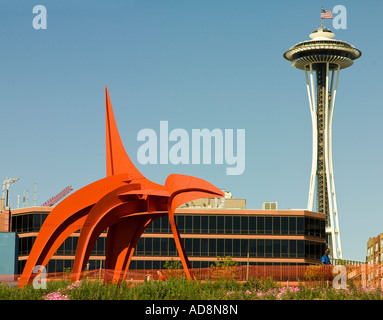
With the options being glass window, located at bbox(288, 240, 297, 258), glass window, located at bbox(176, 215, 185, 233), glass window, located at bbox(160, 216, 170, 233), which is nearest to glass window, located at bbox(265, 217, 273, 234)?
glass window, located at bbox(288, 240, 297, 258)

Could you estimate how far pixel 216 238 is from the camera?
3654 inches

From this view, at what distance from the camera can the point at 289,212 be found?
93.8 m

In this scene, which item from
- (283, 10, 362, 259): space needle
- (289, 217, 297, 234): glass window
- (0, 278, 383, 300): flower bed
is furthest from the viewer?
(283, 10, 362, 259): space needle

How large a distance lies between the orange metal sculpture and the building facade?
50.7 m

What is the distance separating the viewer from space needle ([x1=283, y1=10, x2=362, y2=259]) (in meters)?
135

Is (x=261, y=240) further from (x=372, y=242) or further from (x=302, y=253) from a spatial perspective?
(x=372, y=242)

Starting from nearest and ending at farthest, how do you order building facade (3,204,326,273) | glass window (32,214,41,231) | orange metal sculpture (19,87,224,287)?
1. orange metal sculpture (19,87,224,287)
2. building facade (3,204,326,273)
3. glass window (32,214,41,231)

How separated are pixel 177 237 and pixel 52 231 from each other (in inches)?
237

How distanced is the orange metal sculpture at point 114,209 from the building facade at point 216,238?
166 feet

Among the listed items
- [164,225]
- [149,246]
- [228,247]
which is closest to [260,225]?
[228,247]

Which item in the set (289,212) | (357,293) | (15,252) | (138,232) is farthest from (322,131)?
(357,293)

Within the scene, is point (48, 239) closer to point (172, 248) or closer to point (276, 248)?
point (172, 248)

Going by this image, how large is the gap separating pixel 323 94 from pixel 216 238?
55852 mm

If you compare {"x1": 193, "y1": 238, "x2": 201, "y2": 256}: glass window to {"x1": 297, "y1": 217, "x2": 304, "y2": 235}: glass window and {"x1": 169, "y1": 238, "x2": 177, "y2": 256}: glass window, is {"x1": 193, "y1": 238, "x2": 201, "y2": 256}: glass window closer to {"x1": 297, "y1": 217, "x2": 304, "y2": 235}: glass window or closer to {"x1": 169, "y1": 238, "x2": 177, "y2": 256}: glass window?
{"x1": 169, "y1": 238, "x2": 177, "y2": 256}: glass window
